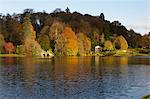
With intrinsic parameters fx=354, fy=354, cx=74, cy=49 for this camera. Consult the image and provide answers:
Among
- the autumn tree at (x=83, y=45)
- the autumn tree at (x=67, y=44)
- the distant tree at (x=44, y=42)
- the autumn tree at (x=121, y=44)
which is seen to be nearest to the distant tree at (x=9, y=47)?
the distant tree at (x=44, y=42)

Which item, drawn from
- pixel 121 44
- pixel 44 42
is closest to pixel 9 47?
pixel 44 42

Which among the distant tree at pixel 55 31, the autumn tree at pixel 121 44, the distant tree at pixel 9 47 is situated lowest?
the distant tree at pixel 9 47

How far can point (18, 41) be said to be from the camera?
142 m

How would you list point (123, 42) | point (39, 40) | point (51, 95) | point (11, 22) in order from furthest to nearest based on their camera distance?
point (123, 42) → point (11, 22) → point (39, 40) → point (51, 95)

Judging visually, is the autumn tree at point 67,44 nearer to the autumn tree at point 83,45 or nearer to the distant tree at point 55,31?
the distant tree at point 55,31

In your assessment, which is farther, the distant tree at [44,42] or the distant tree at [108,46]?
the distant tree at [108,46]

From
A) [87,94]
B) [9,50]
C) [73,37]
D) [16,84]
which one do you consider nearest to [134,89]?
[87,94]

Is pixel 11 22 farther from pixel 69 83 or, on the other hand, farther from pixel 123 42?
pixel 69 83

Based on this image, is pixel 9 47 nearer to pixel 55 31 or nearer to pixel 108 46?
pixel 55 31

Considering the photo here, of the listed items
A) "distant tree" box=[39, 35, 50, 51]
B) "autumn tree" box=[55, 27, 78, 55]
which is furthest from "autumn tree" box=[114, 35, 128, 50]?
"distant tree" box=[39, 35, 50, 51]

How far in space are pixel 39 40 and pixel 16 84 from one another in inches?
3926

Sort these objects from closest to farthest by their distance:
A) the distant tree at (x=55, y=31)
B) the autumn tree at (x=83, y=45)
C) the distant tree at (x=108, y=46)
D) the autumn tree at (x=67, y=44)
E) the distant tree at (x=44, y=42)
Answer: the distant tree at (x=44, y=42) → the autumn tree at (x=67, y=44) → the distant tree at (x=55, y=31) → the autumn tree at (x=83, y=45) → the distant tree at (x=108, y=46)

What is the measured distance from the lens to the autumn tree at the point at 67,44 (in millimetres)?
140250

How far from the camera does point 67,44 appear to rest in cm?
14150
